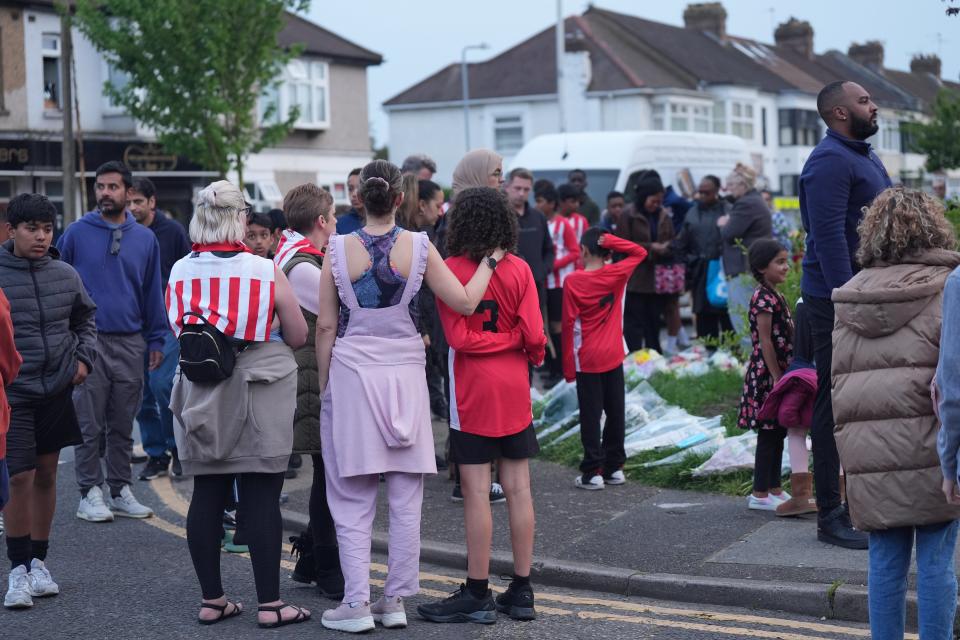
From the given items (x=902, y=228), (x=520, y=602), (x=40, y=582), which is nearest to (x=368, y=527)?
(x=520, y=602)

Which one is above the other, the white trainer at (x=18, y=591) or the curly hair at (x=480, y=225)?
the curly hair at (x=480, y=225)

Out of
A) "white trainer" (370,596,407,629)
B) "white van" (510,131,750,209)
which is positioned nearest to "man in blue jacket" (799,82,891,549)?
"white trainer" (370,596,407,629)

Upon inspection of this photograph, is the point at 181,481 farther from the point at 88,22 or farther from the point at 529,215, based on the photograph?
the point at 88,22

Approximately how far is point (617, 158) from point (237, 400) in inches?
531

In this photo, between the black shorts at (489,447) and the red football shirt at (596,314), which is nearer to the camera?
the black shorts at (489,447)

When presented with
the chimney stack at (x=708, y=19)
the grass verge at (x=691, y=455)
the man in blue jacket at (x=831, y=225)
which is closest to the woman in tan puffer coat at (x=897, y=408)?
the man in blue jacket at (x=831, y=225)

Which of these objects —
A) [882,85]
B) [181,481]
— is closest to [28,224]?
[181,481]

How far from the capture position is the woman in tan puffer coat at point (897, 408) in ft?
14.8

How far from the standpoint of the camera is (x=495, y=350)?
5859 mm

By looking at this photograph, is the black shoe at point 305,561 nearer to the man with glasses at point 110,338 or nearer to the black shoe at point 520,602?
the black shoe at point 520,602

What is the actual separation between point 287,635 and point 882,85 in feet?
251

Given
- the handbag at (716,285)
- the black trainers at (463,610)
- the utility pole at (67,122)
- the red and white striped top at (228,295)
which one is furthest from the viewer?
the utility pole at (67,122)

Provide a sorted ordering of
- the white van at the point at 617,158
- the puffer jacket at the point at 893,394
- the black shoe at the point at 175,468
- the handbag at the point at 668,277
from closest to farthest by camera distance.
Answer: the puffer jacket at the point at 893,394 → the black shoe at the point at 175,468 → the handbag at the point at 668,277 → the white van at the point at 617,158

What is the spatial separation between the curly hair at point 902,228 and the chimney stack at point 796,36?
2788 inches
